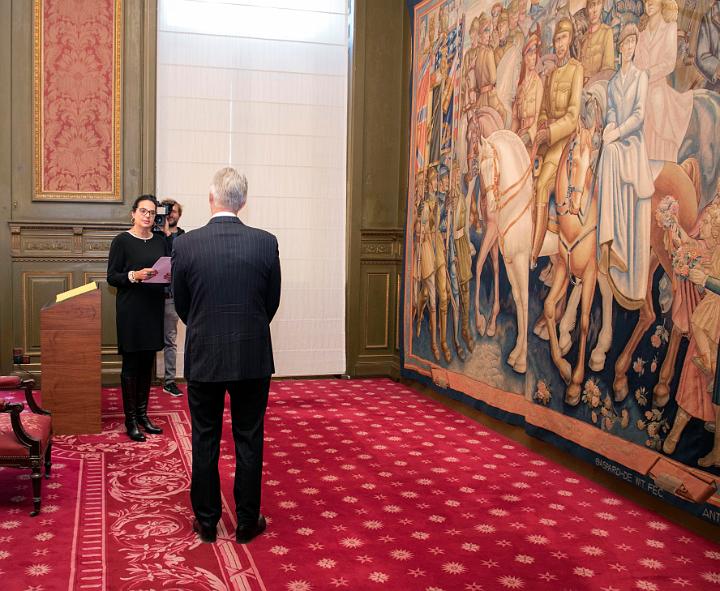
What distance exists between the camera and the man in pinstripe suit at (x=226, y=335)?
11.3 ft

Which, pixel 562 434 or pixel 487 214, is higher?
pixel 487 214

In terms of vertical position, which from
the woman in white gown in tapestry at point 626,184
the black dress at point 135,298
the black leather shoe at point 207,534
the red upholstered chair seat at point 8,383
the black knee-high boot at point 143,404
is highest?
the woman in white gown in tapestry at point 626,184

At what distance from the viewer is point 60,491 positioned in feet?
14.1

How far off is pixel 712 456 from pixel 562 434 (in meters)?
1.31

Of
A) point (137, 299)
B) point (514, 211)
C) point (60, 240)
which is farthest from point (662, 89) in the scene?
point (60, 240)

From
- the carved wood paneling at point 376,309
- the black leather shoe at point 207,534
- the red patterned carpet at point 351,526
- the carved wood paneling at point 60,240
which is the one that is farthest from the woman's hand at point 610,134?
the carved wood paneling at point 60,240

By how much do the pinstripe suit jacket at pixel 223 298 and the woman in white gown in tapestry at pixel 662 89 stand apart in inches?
89.3

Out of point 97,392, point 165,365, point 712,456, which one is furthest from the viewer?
point 165,365

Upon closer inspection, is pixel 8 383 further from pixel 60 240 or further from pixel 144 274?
pixel 60 240

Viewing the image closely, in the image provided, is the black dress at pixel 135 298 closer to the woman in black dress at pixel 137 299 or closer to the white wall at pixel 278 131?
the woman in black dress at pixel 137 299

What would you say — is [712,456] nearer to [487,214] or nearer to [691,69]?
[691,69]

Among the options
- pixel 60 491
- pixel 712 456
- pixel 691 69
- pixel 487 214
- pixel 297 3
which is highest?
pixel 297 3

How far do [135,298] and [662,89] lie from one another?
3546mm

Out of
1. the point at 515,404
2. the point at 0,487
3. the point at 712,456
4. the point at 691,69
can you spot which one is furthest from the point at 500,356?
the point at 0,487
